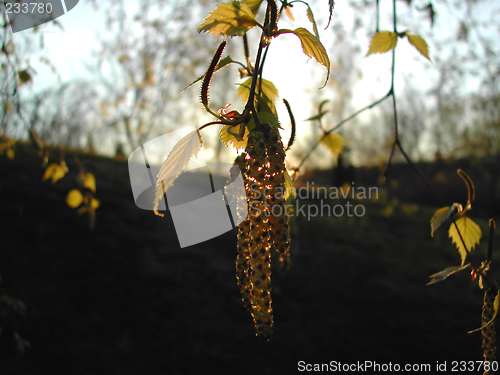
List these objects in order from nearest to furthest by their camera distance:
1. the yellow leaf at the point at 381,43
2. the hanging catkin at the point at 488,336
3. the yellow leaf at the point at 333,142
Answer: the hanging catkin at the point at 488,336 < the yellow leaf at the point at 381,43 < the yellow leaf at the point at 333,142

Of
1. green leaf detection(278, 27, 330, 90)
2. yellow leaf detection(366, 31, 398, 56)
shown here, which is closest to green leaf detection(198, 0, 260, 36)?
green leaf detection(278, 27, 330, 90)

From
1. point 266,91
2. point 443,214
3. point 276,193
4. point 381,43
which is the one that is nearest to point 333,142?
point 381,43

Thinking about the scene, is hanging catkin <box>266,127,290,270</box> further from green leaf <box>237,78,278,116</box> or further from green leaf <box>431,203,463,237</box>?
green leaf <box>431,203,463,237</box>

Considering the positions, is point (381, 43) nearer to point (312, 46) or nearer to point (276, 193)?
point (312, 46)

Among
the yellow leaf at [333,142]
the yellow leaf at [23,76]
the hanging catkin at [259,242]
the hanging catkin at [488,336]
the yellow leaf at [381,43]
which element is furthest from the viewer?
the yellow leaf at [23,76]

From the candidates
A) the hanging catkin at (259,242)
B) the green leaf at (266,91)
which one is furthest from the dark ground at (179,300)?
the hanging catkin at (259,242)

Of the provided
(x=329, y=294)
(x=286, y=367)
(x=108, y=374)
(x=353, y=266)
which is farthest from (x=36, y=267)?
(x=353, y=266)

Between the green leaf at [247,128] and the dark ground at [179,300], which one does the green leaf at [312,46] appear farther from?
the dark ground at [179,300]
